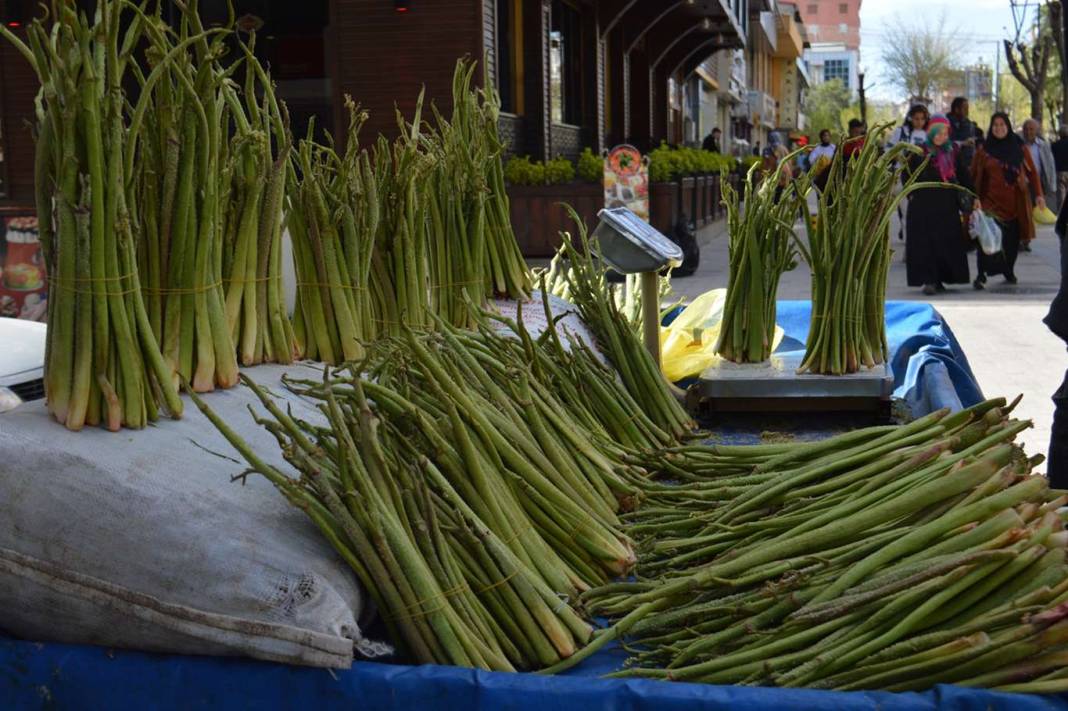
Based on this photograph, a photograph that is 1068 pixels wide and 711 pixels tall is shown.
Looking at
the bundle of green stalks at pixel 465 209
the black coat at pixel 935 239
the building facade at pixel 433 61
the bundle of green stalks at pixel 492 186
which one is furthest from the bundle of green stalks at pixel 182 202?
the black coat at pixel 935 239

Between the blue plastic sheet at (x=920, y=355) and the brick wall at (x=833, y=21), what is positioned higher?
the brick wall at (x=833, y=21)

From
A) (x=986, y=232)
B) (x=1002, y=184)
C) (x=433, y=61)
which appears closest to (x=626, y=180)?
(x=433, y=61)

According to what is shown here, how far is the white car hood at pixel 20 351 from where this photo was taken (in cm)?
382

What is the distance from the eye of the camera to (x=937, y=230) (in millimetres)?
11547

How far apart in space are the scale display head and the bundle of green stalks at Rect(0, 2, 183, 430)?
7.39 feet

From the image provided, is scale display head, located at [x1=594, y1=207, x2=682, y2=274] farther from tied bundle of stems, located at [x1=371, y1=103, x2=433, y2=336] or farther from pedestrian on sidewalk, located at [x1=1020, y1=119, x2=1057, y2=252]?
pedestrian on sidewalk, located at [x1=1020, y1=119, x2=1057, y2=252]

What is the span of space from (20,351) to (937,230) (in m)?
9.53

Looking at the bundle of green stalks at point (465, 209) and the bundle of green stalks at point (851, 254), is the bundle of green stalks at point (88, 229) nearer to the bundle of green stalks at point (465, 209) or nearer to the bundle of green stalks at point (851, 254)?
the bundle of green stalks at point (465, 209)

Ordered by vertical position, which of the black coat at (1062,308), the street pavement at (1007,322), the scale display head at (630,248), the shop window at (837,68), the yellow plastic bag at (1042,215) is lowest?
the street pavement at (1007,322)

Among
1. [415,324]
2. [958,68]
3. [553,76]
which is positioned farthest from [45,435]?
[958,68]

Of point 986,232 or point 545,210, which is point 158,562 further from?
point 545,210

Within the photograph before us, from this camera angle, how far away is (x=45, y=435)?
2268 millimetres

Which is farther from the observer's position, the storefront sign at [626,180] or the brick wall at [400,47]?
the storefront sign at [626,180]

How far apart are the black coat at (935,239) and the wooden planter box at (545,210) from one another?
11.2 ft
